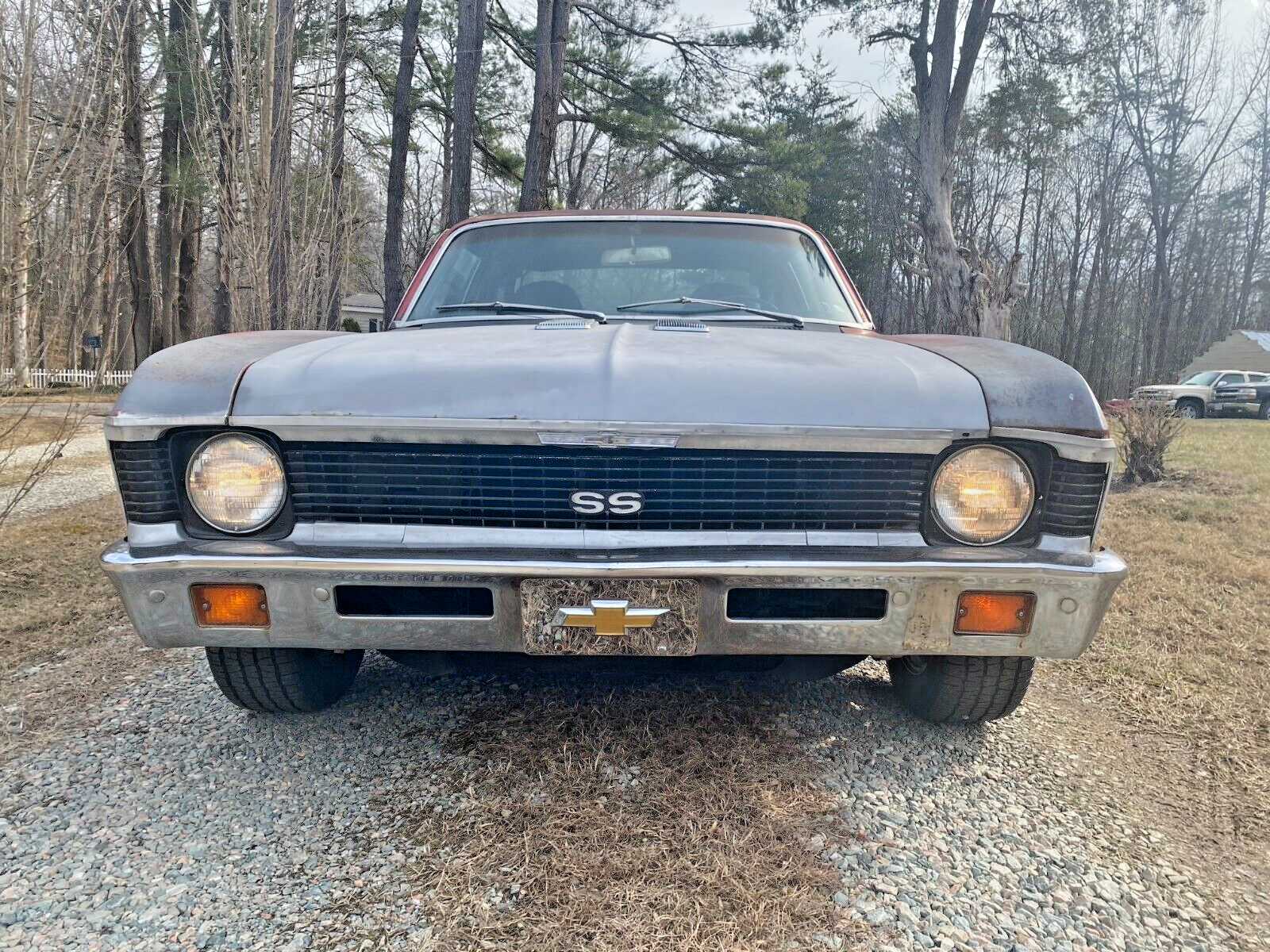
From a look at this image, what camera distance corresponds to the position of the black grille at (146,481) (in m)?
1.90

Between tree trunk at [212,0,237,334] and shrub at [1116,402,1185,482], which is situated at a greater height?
tree trunk at [212,0,237,334]

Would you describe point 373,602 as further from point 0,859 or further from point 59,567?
point 59,567

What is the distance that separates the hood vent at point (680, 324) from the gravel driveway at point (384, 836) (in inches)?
48.3

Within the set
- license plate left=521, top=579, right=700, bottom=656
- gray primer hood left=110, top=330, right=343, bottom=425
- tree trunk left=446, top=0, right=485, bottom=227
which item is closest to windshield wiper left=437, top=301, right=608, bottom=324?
gray primer hood left=110, top=330, right=343, bottom=425

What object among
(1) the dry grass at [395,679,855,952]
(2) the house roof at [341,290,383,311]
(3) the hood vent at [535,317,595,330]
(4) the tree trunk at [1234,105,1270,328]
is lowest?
(1) the dry grass at [395,679,855,952]

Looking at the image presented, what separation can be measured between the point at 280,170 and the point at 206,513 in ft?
17.2

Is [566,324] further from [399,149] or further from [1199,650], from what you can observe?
[399,149]

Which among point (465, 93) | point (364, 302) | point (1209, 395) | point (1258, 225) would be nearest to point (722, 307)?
point (465, 93)

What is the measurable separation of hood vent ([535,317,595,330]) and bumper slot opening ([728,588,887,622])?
965mm

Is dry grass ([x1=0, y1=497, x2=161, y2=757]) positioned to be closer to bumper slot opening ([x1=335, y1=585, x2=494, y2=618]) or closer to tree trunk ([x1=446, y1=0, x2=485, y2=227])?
bumper slot opening ([x1=335, y1=585, x2=494, y2=618])

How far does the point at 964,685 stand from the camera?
2334 millimetres

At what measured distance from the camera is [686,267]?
306 cm

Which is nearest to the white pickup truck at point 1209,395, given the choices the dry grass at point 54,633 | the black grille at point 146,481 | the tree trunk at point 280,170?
the tree trunk at point 280,170

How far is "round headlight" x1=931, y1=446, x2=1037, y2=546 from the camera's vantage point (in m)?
1.93
